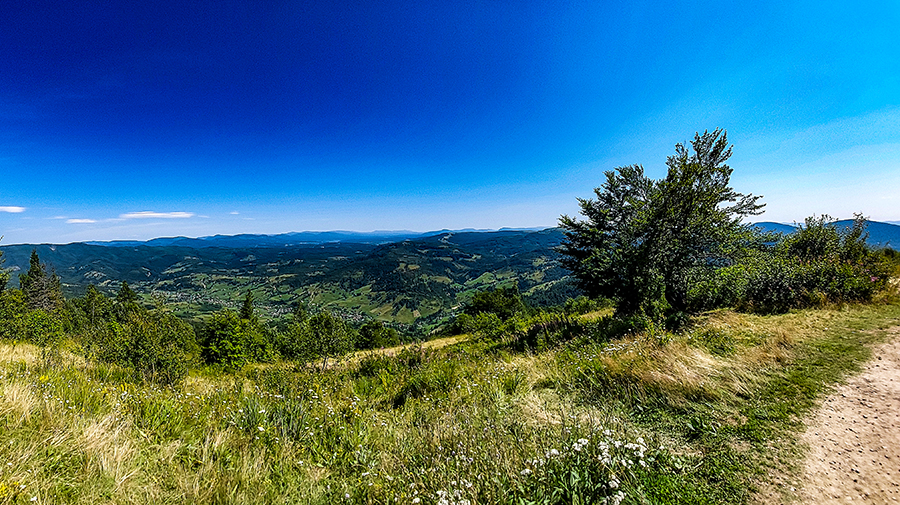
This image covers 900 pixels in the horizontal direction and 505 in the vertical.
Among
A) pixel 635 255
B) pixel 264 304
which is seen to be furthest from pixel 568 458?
pixel 264 304

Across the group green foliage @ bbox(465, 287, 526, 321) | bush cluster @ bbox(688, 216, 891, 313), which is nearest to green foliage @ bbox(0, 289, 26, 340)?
bush cluster @ bbox(688, 216, 891, 313)

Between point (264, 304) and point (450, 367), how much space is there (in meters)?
228

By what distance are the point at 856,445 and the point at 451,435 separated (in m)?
4.81

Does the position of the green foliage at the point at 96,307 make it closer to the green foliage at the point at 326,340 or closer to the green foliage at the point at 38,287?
the green foliage at the point at 38,287

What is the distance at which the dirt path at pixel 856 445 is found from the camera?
2.98 meters

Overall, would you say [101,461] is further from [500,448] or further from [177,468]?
[500,448]

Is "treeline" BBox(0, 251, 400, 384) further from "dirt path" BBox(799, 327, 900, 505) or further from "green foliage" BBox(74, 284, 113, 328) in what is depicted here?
"dirt path" BBox(799, 327, 900, 505)

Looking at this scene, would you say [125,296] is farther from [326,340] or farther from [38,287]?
[326,340]

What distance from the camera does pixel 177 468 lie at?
329 centimetres

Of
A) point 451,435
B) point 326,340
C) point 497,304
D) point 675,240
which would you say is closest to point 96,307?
point 326,340

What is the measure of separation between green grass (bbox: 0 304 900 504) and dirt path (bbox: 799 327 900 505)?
207 millimetres

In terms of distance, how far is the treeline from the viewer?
39.7 feet

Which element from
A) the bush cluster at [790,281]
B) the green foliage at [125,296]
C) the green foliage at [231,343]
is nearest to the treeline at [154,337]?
the green foliage at [231,343]

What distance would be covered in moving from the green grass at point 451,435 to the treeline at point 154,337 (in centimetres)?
478
